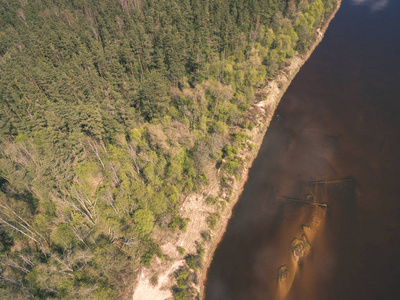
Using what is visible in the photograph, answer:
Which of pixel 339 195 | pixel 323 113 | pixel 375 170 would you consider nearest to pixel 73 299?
pixel 339 195

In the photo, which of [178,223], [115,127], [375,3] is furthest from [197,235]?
[375,3]

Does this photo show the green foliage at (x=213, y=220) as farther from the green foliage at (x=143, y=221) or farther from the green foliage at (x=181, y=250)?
the green foliage at (x=143, y=221)

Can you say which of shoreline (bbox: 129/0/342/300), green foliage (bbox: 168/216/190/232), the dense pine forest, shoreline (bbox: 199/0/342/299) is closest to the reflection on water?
shoreline (bbox: 199/0/342/299)

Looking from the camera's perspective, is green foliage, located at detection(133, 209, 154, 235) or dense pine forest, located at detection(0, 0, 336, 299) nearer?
dense pine forest, located at detection(0, 0, 336, 299)

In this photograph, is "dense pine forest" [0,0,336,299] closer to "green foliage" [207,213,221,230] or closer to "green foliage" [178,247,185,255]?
"green foliage" [178,247,185,255]

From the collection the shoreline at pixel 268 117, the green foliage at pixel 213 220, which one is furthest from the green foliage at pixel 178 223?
the shoreline at pixel 268 117

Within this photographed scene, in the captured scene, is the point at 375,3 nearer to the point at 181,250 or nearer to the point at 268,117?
the point at 268,117
